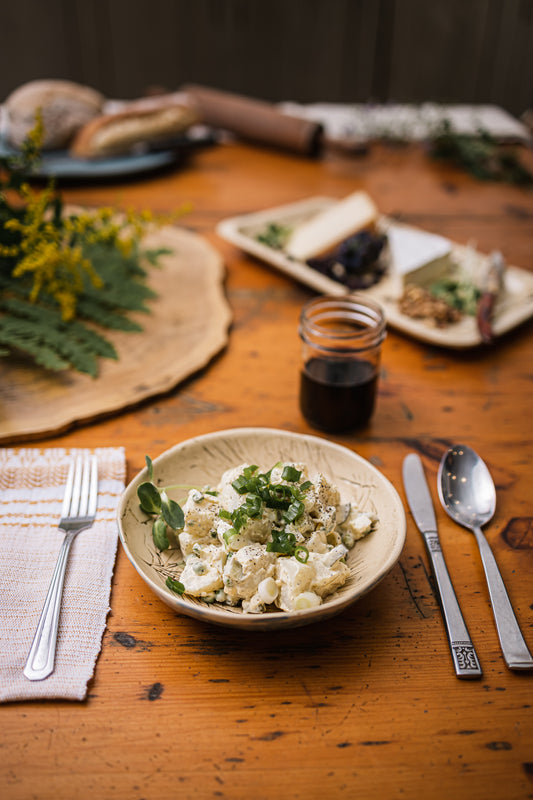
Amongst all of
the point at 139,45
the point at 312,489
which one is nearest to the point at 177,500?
the point at 312,489

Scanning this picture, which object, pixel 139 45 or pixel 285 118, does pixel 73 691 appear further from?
pixel 139 45

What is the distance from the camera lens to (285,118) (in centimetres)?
260

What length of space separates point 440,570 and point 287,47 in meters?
4.31

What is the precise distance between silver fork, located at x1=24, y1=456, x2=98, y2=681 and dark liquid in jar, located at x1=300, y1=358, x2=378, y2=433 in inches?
16.8

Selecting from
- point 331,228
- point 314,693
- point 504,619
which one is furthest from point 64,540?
point 331,228

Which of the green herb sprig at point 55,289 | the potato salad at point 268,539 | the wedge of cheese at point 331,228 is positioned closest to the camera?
the potato salad at point 268,539

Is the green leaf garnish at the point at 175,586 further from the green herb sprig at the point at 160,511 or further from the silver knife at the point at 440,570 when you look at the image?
the silver knife at the point at 440,570

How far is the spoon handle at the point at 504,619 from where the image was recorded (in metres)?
0.85

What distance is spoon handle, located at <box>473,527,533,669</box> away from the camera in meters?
0.85

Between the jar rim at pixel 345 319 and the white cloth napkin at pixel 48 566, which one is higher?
the jar rim at pixel 345 319

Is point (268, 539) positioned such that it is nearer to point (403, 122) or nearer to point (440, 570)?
point (440, 570)

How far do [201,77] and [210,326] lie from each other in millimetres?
3506

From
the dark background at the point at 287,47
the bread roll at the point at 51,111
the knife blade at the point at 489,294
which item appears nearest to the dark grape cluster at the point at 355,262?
the knife blade at the point at 489,294

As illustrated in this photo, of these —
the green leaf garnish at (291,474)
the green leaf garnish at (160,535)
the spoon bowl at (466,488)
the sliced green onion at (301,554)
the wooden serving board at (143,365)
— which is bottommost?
the wooden serving board at (143,365)
